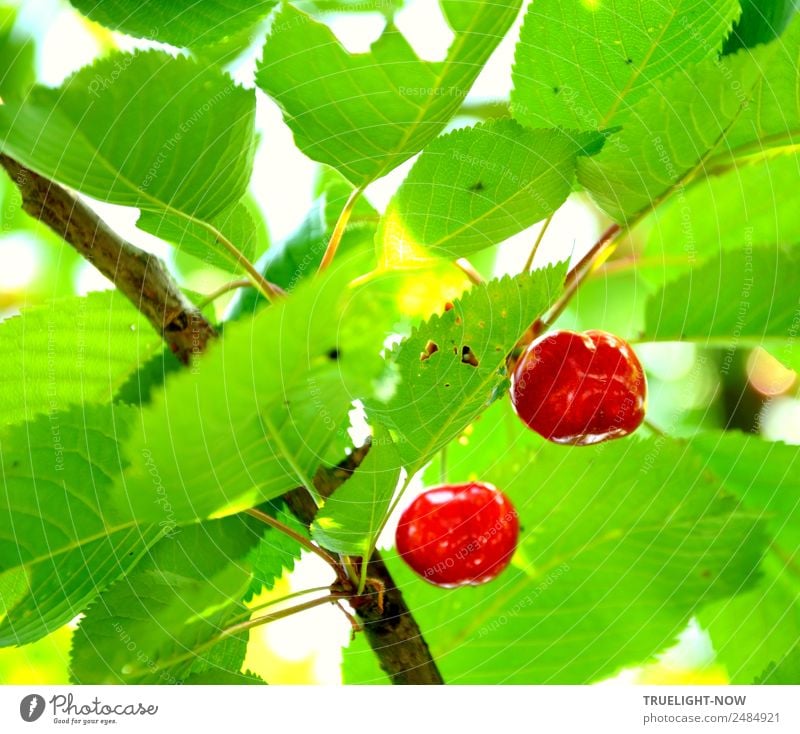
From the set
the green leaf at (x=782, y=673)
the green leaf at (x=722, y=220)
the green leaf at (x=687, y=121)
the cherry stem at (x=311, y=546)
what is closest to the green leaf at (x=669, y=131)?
the green leaf at (x=687, y=121)

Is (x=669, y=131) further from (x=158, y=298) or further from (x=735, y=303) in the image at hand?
(x=158, y=298)

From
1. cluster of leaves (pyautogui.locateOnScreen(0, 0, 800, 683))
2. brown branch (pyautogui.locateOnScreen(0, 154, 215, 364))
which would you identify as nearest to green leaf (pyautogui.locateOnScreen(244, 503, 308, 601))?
cluster of leaves (pyautogui.locateOnScreen(0, 0, 800, 683))

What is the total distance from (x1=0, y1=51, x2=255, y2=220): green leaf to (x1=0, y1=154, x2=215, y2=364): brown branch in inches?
1.5

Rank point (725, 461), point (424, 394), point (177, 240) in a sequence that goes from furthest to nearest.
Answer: point (725, 461), point (177, 240), point (424, 394)

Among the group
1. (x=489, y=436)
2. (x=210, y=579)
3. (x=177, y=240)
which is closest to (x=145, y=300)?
(x=177, y=240)

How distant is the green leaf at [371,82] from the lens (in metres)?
0.37

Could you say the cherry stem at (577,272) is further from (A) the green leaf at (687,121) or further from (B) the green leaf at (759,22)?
(B) the green leaf at (759,22)

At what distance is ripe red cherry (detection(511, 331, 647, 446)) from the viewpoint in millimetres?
442

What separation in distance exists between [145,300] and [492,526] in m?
0.22

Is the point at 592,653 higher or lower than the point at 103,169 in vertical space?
lower

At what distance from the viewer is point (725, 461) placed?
0.57 meters

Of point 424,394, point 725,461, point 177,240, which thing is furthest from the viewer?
point 725,461

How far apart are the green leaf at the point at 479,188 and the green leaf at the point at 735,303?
0.12m

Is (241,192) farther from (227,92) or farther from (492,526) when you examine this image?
(492,526)
